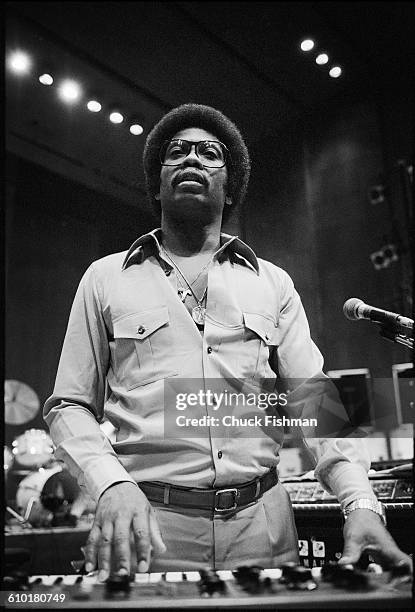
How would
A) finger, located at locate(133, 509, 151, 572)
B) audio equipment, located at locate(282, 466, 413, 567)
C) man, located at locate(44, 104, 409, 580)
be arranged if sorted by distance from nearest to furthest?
1. finger, located at locate(133, 509, 151, 572)
2. man, located at locate(44, 104, 409, 580)
3. audio equipment, located at locate(282, 466, 413, 567)

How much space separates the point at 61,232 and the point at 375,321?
97 centimetres

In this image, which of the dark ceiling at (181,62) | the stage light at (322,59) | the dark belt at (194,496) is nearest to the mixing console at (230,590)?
the dark belt at (194,496)

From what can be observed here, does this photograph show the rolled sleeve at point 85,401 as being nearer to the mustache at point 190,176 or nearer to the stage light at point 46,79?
the mustache at point 190,176

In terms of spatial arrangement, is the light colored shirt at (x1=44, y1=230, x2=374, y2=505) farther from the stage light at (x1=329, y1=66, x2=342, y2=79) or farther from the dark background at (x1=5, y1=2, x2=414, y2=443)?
the stage light at (x1=329, y1=66, x2=342, y2=79)

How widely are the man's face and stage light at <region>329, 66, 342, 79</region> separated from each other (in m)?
0.39

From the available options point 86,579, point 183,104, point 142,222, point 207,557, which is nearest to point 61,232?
point 142,222

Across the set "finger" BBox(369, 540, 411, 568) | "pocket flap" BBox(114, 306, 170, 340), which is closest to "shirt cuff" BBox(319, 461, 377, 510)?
"finger" BBox(369, 540, 411, 568)

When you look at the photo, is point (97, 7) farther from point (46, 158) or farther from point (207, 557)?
point (207, 557)

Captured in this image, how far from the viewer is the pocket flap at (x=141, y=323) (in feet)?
4.40

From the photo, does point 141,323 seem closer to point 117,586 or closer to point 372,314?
Result: point 372,314

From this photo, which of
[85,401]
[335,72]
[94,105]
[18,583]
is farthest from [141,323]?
[335,72]

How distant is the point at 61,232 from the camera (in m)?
1.83

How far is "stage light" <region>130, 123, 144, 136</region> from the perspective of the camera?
1650mm

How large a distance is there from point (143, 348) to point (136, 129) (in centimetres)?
66
